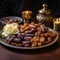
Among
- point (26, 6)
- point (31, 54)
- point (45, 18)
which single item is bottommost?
point (31, 54)

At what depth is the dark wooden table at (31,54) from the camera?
86 centimetres

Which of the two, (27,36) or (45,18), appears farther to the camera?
(45,18)

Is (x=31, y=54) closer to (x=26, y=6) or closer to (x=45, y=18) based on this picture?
(x=45, y=18)

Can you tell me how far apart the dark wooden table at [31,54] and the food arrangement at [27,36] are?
0.11 feet

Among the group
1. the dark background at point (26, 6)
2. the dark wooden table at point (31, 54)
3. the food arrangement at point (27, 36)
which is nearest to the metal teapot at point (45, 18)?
the food arrangement at point (27, 36)

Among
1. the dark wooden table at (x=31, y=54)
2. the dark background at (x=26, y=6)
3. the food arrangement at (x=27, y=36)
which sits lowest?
the dark wooden table at (x=31, y=54)

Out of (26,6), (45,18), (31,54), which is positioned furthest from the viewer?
(26,6)

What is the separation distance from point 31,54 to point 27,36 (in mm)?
137

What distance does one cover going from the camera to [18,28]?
108cm

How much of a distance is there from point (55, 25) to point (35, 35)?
0.79 ft

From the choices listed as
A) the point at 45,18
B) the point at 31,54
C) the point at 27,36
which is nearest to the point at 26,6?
the point at 45,18

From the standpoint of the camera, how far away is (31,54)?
2.91 ft

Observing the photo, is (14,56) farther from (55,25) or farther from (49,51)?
(55,25)

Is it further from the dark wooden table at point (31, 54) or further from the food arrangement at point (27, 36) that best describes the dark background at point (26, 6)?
the dark wooden table at point (31, 54)
